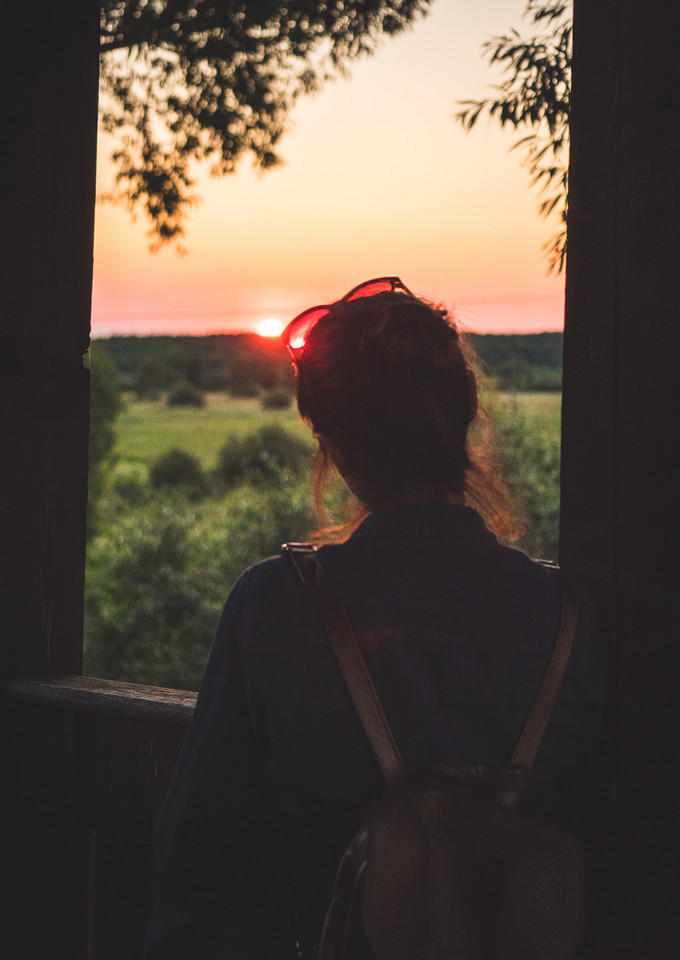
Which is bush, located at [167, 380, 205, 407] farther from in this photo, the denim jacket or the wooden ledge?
the denim jacket

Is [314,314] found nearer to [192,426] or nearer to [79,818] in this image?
[79,818]

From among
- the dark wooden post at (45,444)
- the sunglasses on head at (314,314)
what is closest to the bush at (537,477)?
the dark wooden post at (45,444)

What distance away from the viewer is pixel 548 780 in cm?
105

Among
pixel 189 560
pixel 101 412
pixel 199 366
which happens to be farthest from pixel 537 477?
pixel 199 366

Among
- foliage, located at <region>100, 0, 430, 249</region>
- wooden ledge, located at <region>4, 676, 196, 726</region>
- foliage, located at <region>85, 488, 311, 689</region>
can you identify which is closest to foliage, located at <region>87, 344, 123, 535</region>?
foliage, located at <region>85, 488, 311, 689</region>

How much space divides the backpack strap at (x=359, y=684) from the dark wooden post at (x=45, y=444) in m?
1.11

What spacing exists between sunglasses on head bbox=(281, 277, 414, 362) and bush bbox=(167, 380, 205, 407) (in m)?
29.3

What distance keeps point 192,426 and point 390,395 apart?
1073 inches

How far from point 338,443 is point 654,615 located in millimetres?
530

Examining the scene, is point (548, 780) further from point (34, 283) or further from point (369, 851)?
point (34, 283)

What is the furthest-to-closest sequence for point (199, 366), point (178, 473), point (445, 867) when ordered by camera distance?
point (199, 366) < point (178, 473) < point (445, 867)

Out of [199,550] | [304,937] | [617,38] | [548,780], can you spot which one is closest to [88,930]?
[304,937]

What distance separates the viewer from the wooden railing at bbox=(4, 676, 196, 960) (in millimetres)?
1876

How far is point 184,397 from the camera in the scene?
30.2m
